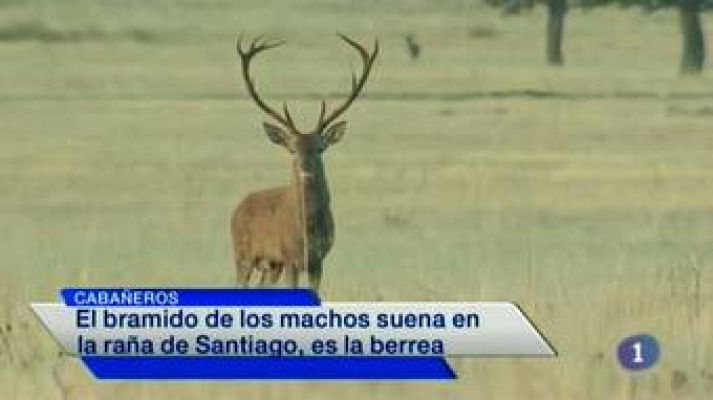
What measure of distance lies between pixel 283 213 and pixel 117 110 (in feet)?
87.6

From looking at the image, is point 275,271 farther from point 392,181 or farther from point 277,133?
point 392,181

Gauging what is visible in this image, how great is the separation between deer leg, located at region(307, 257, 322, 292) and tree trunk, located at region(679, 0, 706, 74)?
153 feet

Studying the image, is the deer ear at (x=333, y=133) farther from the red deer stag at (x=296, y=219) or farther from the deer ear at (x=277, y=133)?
the deer ear at (x=277, y=133)

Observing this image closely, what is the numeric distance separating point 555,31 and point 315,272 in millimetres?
51830

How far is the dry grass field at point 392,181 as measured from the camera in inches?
458

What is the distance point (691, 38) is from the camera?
6494cm

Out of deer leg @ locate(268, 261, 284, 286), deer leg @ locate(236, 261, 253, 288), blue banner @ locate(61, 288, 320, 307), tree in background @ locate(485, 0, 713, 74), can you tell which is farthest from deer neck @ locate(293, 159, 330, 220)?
tree in background @ locate(485, 0, 713, 74)

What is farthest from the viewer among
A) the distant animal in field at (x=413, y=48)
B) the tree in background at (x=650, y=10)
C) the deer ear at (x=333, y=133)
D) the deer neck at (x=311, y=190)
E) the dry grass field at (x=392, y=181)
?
the tree in background at (x=650, y=10)

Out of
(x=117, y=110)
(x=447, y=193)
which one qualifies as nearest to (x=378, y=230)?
(x=447, y=193)

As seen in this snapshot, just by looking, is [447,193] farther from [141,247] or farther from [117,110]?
[117,110]

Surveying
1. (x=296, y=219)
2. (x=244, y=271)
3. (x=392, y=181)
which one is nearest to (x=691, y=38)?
(x=392, y=181)

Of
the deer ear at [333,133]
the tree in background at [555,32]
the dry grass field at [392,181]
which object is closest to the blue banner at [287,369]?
the dry grass field at [392,181]

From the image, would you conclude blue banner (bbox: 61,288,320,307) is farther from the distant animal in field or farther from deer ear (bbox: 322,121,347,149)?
the distant animal in field

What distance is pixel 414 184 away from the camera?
26562 mm
